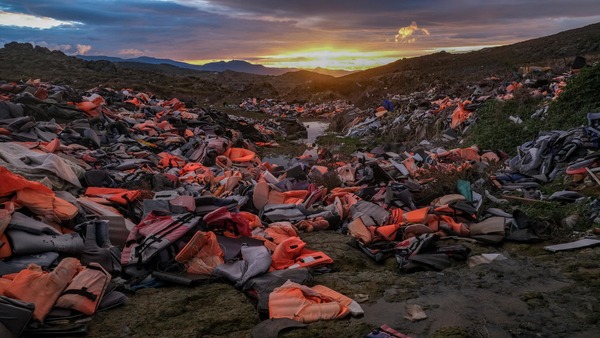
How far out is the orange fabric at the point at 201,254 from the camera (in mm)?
4277

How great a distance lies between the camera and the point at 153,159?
980cm

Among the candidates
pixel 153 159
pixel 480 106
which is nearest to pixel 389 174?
pixel 153 159

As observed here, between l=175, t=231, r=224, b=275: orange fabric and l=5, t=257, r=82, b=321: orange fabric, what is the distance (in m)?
1.07

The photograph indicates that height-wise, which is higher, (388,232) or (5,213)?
(5,213)

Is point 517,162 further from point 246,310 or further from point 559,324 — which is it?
point 246,310

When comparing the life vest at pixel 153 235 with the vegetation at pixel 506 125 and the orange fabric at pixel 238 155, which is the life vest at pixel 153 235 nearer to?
the orange fabric at pixel 238 155

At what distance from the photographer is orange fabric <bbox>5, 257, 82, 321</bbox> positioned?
3.17 meters

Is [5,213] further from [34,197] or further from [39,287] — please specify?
[39,287]

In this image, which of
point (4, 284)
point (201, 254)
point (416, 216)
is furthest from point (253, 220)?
point (4, 284)

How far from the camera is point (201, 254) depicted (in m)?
4.41

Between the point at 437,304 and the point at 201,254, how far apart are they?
A: 2269 millimetres

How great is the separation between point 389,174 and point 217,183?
309 cm

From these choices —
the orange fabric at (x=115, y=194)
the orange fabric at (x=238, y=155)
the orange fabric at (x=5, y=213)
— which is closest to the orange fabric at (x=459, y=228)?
the orange fabric at (x=115, y=194)

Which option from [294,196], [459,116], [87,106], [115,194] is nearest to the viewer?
[115,194]
